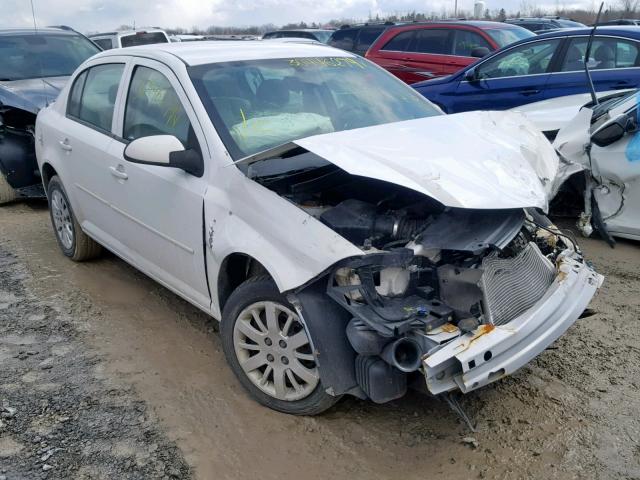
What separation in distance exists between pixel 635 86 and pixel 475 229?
480 centimetres

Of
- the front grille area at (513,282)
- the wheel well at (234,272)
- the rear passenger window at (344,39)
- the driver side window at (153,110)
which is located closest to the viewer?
the front grille area at (513,282)

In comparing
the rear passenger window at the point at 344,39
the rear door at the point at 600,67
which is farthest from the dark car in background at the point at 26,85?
the rear passenger window at the point at 344,39

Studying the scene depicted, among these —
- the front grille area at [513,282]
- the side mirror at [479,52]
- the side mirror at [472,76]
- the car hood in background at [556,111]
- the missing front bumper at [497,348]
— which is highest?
the side mirror at [479,52]

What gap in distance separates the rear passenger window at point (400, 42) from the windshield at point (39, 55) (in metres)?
4.96

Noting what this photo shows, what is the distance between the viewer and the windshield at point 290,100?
3.48 m

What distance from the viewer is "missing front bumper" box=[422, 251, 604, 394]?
2.51 metres

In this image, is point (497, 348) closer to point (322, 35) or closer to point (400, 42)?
point (400, 42)

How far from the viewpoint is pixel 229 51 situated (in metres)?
3.95

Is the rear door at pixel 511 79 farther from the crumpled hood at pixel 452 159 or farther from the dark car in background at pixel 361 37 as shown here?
the dark car in background at pixel 361 37

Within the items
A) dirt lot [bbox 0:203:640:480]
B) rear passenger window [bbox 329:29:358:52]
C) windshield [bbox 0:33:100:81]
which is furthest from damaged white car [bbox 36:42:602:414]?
rear passenger window [bbox 329:29:358:52]

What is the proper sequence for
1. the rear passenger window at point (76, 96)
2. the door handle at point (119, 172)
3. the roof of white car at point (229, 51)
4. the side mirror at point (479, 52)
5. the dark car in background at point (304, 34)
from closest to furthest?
1. the roof of white car at point (229, 51)
2. the door handle at point (119, 172)
3. the rear passenger window at point (76, 96)
4. the side mirror at point (479, 52)
5. the dark car in background at point (304, 34)

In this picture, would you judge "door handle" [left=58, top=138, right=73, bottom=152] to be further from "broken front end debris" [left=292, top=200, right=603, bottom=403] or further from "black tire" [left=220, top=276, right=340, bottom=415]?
"broken front end debris" [left=292, top=200, right=603, bottom=403]

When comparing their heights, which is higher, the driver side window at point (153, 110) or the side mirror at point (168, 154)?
the driver side window at point (153, 110)

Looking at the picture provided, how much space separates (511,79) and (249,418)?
6.00 metres
